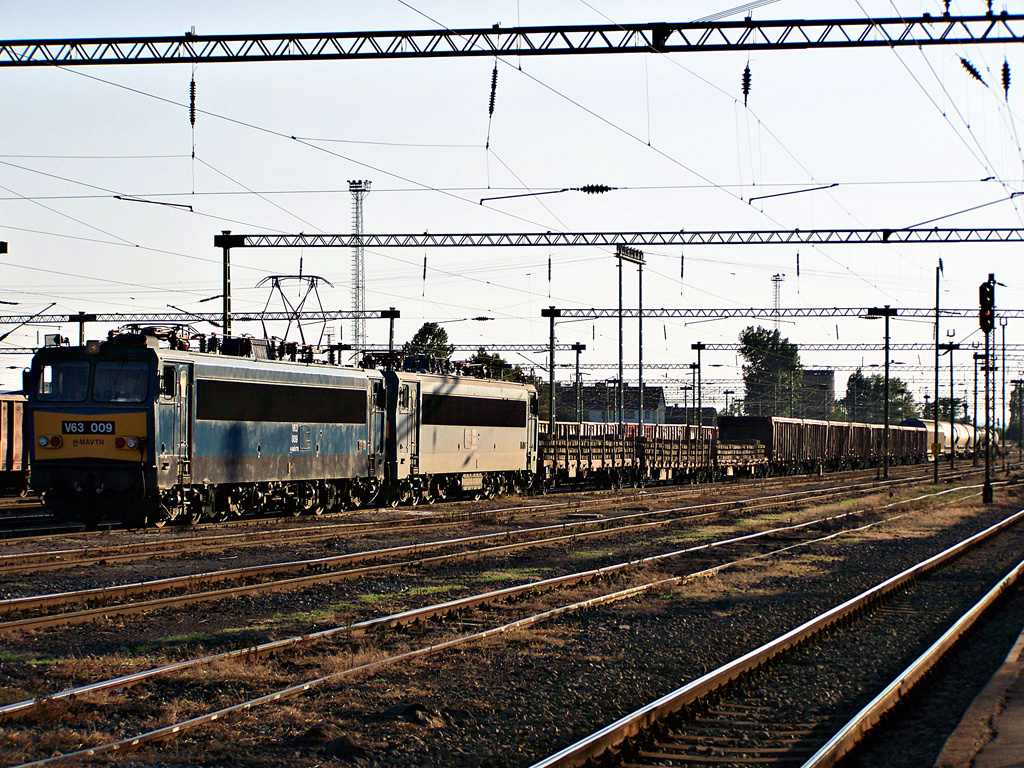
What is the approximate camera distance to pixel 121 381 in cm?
2014

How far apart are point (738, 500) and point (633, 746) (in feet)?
93.1

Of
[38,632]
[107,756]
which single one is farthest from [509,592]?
[107,756]

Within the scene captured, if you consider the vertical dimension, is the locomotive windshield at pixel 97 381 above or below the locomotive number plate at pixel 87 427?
above

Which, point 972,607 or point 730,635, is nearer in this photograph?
point 730,635

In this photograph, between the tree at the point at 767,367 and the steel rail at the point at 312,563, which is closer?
the steel rail at the point at 312,563

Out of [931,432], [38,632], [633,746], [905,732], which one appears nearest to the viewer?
[633,746]

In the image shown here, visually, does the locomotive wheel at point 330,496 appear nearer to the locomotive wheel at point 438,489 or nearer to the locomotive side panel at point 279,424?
the locomotive side panel at point 279,424

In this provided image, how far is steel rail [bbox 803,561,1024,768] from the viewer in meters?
7.14

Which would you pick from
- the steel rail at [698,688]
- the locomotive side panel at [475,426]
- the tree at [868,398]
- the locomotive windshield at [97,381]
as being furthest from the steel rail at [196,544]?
the tree at [868,398]

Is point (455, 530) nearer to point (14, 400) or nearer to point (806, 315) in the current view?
point (14, 400)

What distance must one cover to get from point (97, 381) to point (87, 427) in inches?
34.4

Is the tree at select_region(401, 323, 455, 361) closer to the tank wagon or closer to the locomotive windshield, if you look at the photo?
the tank wagon

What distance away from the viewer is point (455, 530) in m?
22.8

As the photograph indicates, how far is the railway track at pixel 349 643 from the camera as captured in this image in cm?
755
